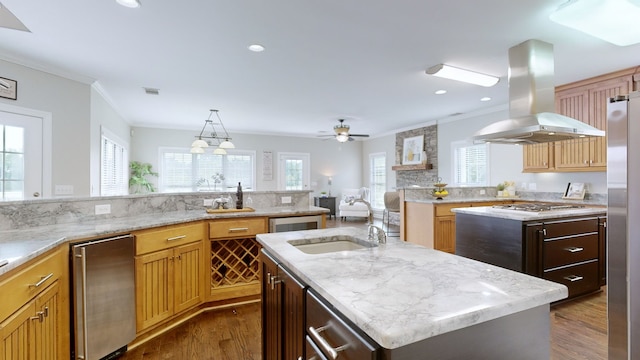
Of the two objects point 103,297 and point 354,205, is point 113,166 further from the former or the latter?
point 354,205

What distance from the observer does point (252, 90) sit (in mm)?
4438

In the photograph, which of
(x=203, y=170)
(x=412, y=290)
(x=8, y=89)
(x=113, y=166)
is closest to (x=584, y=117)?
(x=412, y=290)

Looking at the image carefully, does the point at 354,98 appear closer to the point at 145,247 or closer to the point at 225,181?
the point at 145,247

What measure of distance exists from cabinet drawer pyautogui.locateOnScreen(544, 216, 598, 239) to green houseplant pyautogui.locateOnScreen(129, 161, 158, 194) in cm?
713

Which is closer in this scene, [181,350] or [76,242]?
[76,242]

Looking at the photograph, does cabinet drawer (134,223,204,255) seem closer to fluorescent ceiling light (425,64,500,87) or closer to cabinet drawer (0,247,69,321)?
cabinet drawer (0,247,69,321)

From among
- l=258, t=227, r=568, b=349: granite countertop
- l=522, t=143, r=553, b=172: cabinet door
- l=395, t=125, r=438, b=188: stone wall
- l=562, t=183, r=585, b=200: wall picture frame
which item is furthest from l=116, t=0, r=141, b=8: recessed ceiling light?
l=395, t=125, r=438, b=188: stone wall

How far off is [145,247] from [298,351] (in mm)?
1682

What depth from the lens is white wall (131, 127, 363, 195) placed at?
721 centimetres

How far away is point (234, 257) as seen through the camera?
10.3 feet

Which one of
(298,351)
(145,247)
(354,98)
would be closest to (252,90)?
(354,98)

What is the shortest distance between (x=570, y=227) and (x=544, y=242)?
410 millimetres

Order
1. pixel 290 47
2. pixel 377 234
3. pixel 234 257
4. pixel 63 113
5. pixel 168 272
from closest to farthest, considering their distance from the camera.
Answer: pixel 377 234 → pixel 168 272 → pixel 290 47 → pixel 234 257 → pixel 63 113

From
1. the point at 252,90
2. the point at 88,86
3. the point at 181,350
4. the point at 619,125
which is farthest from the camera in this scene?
the point at 252,90
